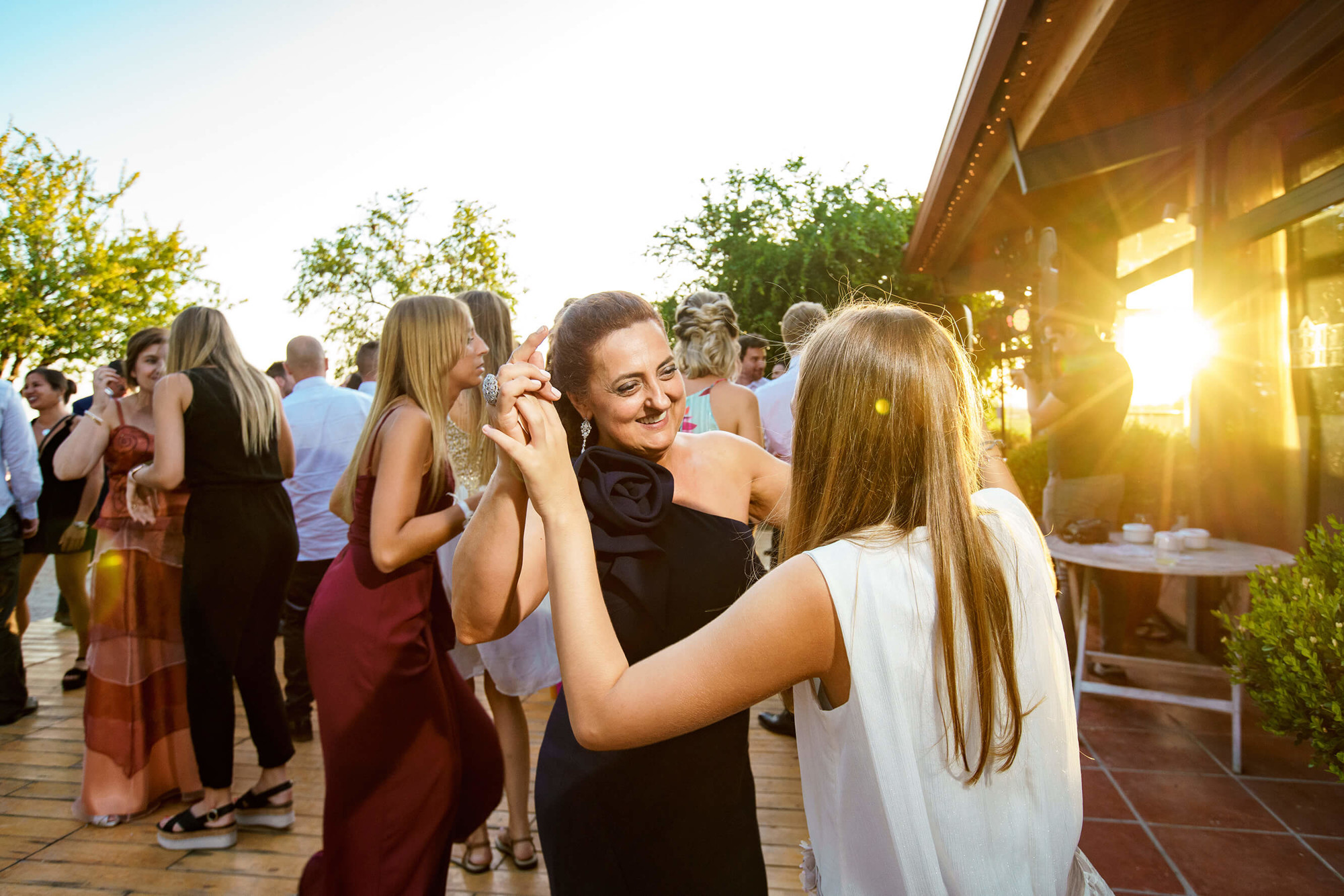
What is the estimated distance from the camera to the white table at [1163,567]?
3.12m

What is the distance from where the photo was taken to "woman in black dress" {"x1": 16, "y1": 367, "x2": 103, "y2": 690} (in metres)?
4.66

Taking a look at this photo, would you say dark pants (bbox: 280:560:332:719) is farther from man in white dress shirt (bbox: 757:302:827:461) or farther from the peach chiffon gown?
man in white dress shirt (bbox: 757:302:827:461)

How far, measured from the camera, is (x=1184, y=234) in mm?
5488

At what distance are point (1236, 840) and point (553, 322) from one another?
9.45 ft

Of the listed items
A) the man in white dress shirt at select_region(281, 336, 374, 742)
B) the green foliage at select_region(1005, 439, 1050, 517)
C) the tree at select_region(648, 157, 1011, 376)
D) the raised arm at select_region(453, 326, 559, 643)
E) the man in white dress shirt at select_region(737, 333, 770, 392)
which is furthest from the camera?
the tree at select_region(648, 157, 1011, 376)

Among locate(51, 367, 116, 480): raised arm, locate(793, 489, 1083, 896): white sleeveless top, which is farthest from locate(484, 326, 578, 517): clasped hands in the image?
locate(51, 367, 116, 480): raised arm

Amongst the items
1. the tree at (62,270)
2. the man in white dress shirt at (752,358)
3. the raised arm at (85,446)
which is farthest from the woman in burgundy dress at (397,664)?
the tree at (62,270)

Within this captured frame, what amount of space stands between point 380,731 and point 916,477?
5.62ft

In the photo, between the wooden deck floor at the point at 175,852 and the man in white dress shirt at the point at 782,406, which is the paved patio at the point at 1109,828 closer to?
the wooden deck floor at the point at 175,852

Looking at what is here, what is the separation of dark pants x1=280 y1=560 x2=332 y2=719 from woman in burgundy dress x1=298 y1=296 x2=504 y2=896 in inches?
79.7

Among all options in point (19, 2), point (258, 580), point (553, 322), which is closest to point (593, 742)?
point (553, 322)

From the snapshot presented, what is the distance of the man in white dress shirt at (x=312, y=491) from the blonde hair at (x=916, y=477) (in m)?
3.55

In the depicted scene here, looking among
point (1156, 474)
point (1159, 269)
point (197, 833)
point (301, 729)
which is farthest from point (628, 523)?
point (1159, 269)

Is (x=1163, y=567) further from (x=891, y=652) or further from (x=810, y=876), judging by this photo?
(x=891, y=652)
